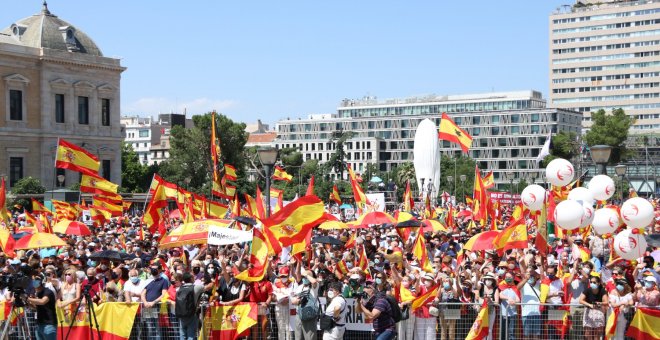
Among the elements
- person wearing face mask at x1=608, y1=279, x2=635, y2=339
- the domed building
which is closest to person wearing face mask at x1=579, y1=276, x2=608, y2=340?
person wearing face mask at x1=608, y1=279, x2=635, y2=339

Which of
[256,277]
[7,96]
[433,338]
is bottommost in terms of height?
[433,338]

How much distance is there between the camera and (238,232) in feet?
61.5

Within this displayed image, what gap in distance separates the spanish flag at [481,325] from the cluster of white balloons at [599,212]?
13.3 ft

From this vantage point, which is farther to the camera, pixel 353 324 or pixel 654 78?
pixel 654 78

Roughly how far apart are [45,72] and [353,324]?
64.0 meters

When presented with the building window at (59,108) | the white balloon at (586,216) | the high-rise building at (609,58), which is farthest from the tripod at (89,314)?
the high-rise building at (609,58)

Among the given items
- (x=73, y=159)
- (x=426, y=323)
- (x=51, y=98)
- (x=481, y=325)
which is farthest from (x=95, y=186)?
(x=51, y=98)

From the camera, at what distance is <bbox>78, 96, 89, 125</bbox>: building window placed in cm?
7738

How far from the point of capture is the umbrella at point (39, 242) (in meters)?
21.2

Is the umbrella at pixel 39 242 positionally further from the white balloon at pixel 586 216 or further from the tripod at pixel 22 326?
the white balloon at pixel 586 216

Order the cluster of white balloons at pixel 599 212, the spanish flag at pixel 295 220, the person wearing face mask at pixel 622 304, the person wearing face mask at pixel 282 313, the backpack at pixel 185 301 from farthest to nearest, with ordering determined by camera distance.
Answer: the cluster of white balloons at pixel 599 212, the spanish flag at pixel 295 220, the person wearing face mask at pixel 282 313, the backpack at pixel 185 301, the person wearing face mask at pixel 622 304

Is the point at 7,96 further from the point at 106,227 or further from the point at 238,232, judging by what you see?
the point at 238,232

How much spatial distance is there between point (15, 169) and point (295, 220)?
6127 centimetres

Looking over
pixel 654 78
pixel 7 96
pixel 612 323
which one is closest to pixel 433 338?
pixel 612 323
